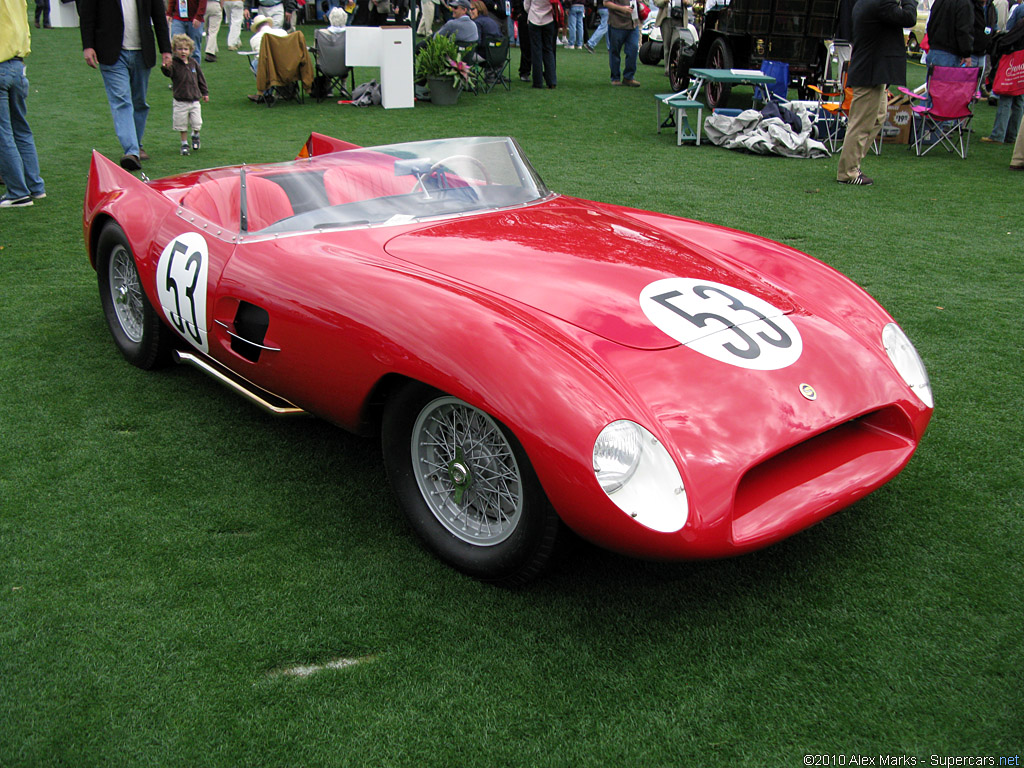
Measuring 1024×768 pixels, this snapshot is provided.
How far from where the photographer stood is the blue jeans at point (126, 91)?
6938mm

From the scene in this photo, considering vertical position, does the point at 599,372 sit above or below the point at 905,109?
below

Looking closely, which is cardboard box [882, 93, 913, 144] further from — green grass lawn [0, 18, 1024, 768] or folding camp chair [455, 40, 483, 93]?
green grass lawn [0, 18, 1024, 768]

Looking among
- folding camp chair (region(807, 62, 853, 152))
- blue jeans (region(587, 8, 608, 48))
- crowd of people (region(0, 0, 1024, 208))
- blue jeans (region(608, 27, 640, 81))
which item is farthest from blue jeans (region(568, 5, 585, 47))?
folding camp chair (region(807, 62, 853, 152))

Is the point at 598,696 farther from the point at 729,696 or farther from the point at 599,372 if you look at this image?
the point at 599,372

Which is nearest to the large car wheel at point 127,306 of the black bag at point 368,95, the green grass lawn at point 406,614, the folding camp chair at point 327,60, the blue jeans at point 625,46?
the green grass lawn at point 406,614

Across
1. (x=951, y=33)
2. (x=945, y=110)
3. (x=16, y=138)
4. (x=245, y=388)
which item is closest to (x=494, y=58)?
(x=951, y=33)

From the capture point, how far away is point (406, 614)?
7.38ft

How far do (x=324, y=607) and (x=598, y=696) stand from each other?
0.78m

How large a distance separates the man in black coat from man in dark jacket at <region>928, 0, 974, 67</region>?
7.65 m

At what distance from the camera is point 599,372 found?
7.00 feet

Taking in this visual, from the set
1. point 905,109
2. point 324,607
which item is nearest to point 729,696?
point 324,607

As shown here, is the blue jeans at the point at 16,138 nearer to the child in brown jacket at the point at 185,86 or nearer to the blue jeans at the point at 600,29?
the child in brown jacket at the point at 185,86

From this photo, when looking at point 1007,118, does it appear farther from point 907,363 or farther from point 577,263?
point 577,263

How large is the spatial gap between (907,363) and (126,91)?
670 cm
